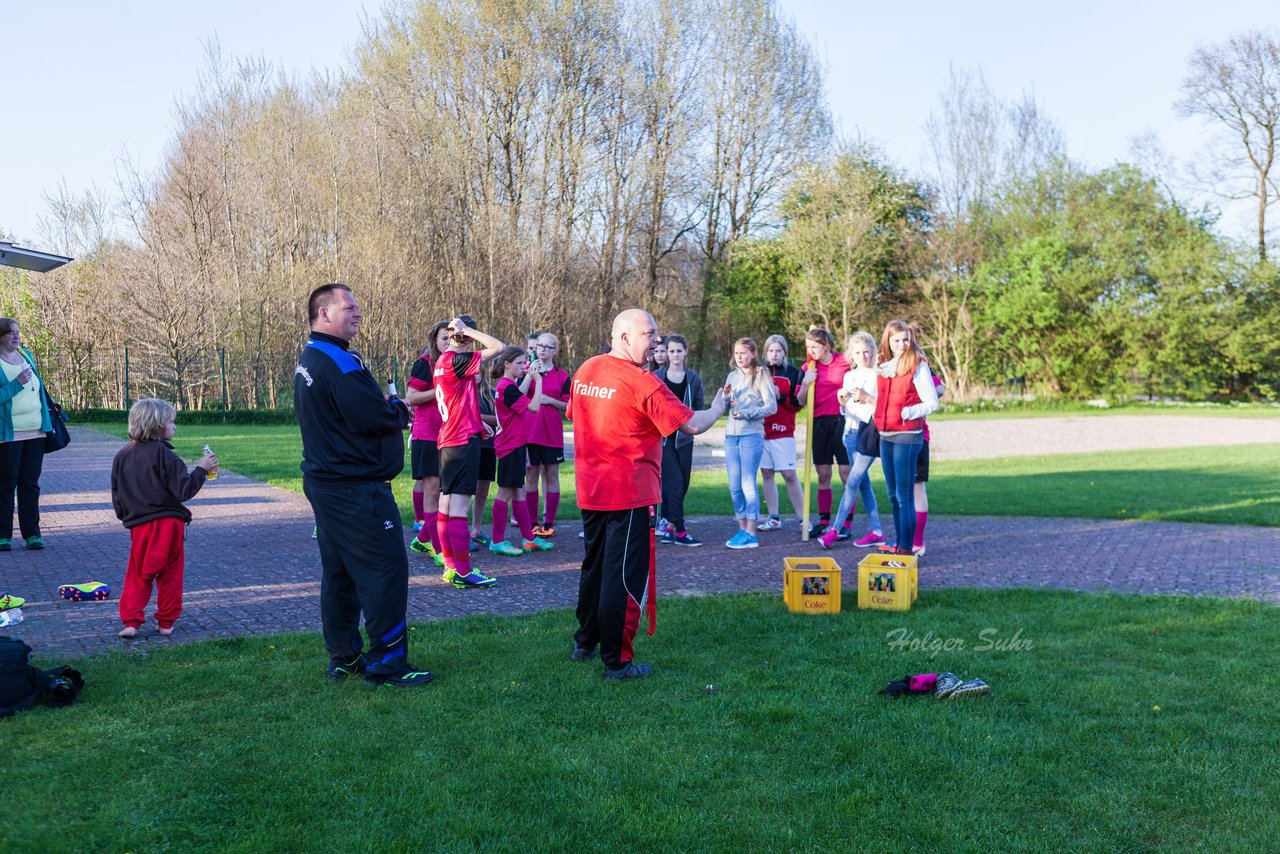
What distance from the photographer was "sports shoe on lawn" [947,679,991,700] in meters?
5.00

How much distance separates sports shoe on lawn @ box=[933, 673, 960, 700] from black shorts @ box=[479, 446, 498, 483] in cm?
515

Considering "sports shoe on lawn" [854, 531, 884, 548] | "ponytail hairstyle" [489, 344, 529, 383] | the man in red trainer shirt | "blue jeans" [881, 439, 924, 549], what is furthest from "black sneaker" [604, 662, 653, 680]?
"sports shoe on lawn" [854, 531, 884, 548]

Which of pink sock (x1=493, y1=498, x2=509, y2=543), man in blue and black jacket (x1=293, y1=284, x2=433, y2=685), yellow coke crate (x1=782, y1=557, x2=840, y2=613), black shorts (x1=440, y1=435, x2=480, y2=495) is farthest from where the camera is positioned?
pink sock (x1=493, y1=498, x2=509, y2=543)

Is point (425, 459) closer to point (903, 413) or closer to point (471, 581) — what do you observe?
point (471, 581)

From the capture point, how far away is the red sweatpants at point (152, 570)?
614 cm

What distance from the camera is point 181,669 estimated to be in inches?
214

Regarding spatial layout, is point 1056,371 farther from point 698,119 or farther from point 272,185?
point 272,185

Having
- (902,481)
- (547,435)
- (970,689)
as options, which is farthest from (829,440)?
(970,689)

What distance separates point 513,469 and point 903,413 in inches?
142

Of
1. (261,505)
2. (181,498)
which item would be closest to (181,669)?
(181,498)

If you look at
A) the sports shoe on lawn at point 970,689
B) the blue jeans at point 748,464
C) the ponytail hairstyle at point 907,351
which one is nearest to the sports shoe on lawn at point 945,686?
the sports shoe on lawn at point 970,689

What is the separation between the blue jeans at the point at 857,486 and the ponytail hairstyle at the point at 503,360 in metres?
3.35

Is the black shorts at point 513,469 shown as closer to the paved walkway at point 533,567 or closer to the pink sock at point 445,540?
the paved walkway at point 533,567

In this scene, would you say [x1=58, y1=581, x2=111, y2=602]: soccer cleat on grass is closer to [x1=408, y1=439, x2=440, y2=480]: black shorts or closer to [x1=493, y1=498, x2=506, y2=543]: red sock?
[x1=408, y1=439, x2=440, y2=480]: black shorts
